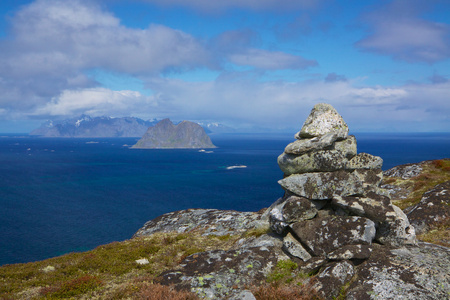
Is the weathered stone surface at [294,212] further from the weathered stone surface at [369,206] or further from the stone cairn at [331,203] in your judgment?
the weathered stone surface at [369,206]

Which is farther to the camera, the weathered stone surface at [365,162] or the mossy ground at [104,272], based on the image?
the weathered stone surface at [365,162]

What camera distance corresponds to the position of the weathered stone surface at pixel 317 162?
16.3 meters

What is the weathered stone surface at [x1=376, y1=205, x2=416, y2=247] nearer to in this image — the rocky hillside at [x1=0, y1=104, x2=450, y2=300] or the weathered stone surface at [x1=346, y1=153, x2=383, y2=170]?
the rocky hillside at [x1=0, y1=104, x2=450, y2=300]

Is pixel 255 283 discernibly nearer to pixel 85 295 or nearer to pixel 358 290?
pixel 358 290

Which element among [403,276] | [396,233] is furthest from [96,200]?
[403,276]

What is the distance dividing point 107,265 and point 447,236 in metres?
21.8

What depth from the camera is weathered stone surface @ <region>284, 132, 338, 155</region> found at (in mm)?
16219

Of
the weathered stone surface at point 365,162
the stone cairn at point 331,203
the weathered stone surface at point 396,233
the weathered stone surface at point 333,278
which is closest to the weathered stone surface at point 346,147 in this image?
the stone cairn at point 331,203

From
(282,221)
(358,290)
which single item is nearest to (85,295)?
(282,221)

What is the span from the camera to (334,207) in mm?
15727

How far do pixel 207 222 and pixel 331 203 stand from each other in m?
15.7

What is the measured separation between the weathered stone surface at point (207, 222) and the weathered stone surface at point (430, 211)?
40.0 ft

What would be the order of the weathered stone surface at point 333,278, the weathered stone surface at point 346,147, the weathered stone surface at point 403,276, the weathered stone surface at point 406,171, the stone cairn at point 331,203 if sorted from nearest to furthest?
the weathered stone surface at point 403,276, the weathered stone surface at point 333,278, the stone cairn at point 331,203, the weathered stone surface at point 346,147, the weathered stone surface at point 406,171

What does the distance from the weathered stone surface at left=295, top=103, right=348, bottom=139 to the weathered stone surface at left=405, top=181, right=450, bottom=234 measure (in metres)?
10.7
